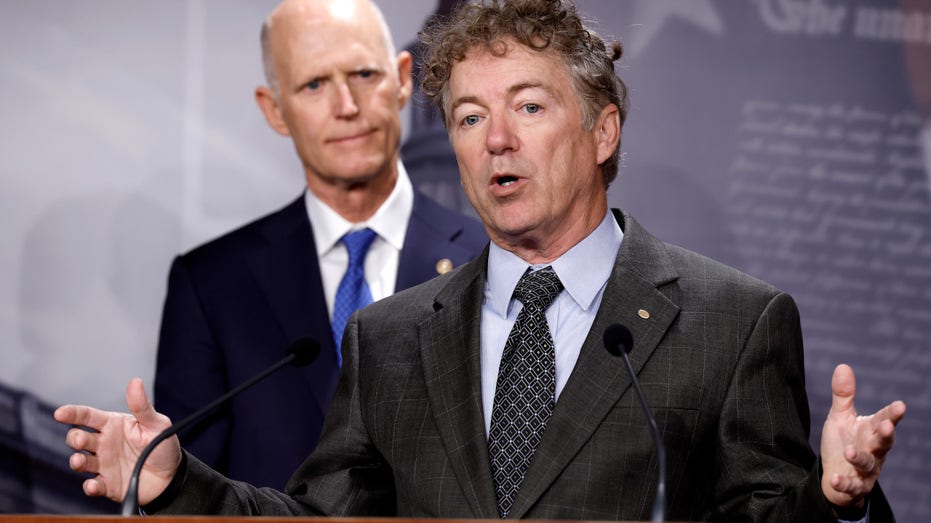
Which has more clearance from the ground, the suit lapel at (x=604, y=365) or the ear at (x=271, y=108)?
the ear at (x=271, y=108)

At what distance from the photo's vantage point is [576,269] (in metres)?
2.34

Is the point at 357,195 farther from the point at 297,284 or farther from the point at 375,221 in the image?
the point at 297,284

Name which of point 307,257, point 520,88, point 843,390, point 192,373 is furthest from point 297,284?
point 843,390

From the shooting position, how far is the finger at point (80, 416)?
1.84 m

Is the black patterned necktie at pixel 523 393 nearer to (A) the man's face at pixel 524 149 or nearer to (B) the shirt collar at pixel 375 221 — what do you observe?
(A) the man's face at pixel 524 149

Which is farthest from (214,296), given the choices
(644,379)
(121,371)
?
(644,379)

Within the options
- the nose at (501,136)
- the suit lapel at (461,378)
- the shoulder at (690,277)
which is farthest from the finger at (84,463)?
the shoulder at (690,277)

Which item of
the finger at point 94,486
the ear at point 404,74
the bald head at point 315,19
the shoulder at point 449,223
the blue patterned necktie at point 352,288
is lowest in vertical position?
the finger at point 94,486

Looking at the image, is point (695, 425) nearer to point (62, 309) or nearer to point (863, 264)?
point (863, 264)

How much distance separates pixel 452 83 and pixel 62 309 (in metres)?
1.76

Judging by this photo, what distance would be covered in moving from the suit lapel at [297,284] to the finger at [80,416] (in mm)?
1206

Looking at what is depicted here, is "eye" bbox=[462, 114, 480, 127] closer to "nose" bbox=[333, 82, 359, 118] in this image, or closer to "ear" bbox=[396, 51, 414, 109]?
"nose" bbox=[333, 82, 359, 118]

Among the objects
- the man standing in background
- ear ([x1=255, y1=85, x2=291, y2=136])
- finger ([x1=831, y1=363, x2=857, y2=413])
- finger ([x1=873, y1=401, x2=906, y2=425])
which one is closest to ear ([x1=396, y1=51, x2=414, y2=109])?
the man standing in background

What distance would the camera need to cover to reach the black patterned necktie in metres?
2.17
